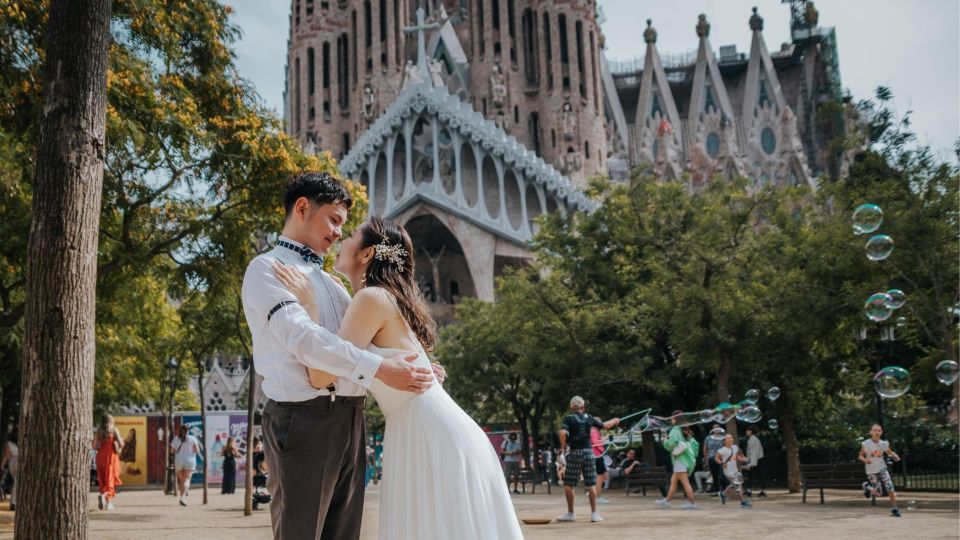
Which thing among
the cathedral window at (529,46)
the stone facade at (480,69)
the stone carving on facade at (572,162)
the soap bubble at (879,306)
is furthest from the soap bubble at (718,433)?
the cathedral window at (529,46)

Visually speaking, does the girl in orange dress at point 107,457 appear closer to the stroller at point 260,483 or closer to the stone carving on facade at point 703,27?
the stroller at point 260,483

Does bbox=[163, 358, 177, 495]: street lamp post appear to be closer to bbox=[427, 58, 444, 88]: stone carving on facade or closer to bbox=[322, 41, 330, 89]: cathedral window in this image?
bbox=[427, 58, 444, 88]: stone carving on facade

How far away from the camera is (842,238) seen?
56.0ft

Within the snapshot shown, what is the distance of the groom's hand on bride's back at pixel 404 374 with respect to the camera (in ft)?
11.9

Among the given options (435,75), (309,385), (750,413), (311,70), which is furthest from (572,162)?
(309,385)

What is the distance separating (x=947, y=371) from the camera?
10242 millimetres

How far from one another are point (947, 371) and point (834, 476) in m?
5.95

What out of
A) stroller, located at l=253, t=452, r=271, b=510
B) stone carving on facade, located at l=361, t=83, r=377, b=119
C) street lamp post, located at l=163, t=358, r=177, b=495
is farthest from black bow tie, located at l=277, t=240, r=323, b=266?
stone carving on facade, located at l=361, t=83, r=377, b=119

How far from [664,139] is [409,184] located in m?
27.8

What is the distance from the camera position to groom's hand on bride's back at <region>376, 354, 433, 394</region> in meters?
3.64

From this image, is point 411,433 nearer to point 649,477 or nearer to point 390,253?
point 390,253

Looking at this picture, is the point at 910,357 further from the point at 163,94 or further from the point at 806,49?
the point at 806,49

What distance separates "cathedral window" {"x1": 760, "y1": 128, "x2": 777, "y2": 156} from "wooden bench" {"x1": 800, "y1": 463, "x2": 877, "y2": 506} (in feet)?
190

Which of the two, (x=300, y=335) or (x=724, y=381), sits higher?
(x=724, y=381)
